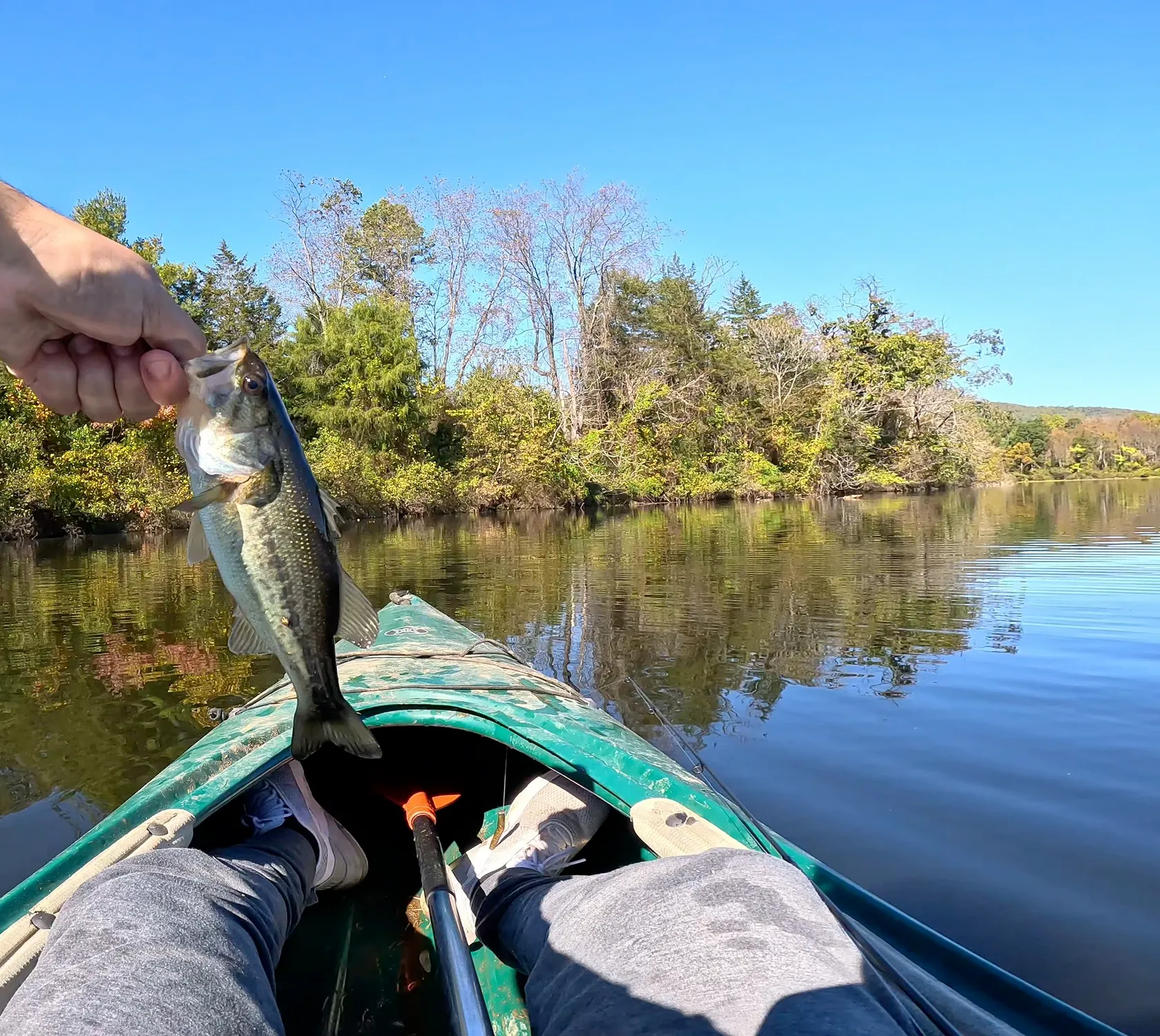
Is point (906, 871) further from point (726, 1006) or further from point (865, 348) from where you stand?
point (865, 348)

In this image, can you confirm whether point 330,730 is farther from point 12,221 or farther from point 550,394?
point 550,394

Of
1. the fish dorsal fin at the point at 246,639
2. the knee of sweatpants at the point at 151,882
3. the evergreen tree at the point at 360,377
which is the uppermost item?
the evergreen tree at the point at 360,377

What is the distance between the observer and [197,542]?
5.89 ft

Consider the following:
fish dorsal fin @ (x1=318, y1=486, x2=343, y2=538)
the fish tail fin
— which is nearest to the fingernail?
fish dorsal fin @ (x1=318, y1=486, x2=343, y2=538)

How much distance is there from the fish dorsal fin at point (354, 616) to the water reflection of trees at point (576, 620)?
13.5 ft

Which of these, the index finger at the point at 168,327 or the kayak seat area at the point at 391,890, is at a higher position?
the index finger at the point at 168,327

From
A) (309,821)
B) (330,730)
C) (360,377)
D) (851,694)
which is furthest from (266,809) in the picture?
(360,377)

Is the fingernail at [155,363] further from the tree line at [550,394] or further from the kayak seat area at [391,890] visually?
the tree line at [550,394]

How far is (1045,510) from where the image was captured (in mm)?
28016

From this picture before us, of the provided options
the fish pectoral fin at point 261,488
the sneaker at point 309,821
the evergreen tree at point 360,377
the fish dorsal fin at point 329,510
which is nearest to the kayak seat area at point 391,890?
the sneaker at point 309,821

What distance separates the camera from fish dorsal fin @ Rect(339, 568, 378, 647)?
188 cm

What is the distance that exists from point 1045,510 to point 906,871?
1104 inches

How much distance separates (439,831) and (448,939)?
200cm

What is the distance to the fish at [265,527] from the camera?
1673 mm
